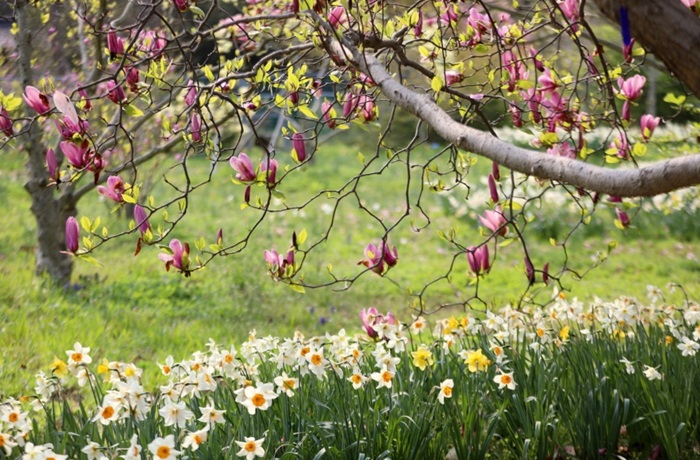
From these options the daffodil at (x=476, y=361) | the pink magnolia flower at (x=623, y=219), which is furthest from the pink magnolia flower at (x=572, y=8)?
the daffodil at (x=476, y=361)

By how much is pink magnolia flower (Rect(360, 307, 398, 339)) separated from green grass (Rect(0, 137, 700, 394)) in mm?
246

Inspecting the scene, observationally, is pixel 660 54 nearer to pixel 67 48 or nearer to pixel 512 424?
pixel 512 424

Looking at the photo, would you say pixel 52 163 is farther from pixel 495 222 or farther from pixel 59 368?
pixel 495 222

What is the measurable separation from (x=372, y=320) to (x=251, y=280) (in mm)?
3752

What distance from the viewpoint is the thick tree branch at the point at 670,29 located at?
1634 mm

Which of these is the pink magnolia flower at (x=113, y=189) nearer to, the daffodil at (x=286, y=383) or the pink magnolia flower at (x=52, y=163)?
the pink magnolia flower at (x=52, y=163)

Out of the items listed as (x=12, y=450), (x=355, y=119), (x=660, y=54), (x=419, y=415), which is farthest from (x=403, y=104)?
(x=12, y=450)

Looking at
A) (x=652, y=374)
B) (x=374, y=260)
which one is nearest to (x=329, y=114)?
(x=374, y=260)

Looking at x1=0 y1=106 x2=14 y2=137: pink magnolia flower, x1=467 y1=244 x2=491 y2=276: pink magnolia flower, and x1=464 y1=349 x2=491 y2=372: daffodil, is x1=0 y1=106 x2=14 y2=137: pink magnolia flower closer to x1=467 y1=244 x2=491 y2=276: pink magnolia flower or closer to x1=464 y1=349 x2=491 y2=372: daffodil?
x1=467 y1=244 x2=491 y2=276: pink magnolia flower

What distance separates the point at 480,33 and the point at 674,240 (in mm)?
6317

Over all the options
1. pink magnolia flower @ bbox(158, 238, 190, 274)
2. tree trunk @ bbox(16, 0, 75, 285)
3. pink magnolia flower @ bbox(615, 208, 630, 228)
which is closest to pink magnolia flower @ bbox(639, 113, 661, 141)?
pink magnolia flower @ bbox(615, 208, 630, 228)

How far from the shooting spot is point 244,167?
2.29m

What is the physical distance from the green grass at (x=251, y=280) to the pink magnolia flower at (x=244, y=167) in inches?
31.0

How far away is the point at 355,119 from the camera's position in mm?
2861
